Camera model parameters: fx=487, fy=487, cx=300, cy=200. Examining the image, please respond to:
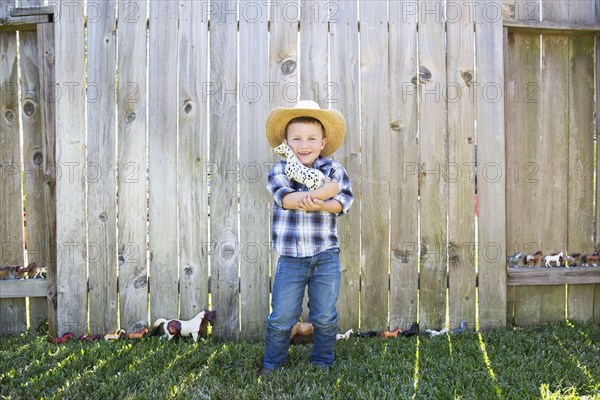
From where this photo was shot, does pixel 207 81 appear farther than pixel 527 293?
No

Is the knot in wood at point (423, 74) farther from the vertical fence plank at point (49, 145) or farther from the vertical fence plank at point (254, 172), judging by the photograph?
the vertical fence plank at point (49, 145)

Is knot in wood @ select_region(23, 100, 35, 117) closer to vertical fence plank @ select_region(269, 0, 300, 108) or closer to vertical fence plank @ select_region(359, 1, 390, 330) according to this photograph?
vertical fence plank @ select_region(269, 0, 300, 108)

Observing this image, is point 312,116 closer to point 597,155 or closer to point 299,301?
point 299,301

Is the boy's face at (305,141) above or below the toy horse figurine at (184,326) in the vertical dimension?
above

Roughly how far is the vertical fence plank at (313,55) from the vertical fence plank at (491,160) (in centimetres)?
103

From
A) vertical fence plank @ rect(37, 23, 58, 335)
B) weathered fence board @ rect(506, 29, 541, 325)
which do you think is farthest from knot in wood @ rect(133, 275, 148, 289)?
weathered fence board @ rect(506, 29, 541, 325)

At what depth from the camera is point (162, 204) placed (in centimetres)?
315

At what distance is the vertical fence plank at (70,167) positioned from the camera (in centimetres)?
314

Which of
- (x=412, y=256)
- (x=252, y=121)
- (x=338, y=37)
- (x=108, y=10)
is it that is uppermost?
(x=108, y=10)

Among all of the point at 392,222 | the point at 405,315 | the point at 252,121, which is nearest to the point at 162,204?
the point at 252,121

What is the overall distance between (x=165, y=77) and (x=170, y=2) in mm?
493

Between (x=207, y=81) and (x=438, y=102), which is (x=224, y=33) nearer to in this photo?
(x=207, y=81)

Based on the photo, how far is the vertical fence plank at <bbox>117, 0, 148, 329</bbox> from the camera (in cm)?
315

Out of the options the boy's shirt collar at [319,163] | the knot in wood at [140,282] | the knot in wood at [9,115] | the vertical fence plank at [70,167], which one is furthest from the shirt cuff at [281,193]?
the knot in wood at [9,115]
